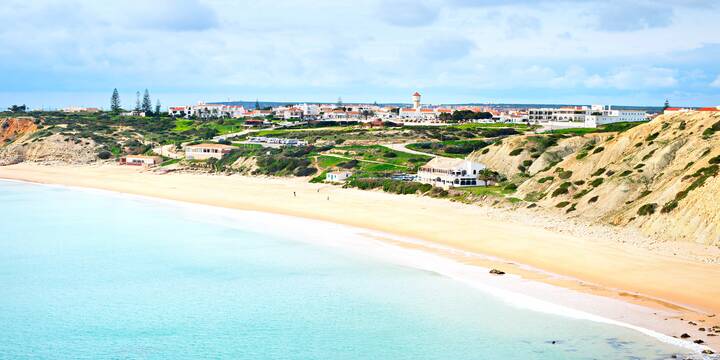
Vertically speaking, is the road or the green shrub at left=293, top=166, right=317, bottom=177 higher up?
the road

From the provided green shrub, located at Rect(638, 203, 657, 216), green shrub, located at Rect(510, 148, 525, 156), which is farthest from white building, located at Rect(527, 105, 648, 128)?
green shrub, located at Rect(638, 203, 657, 216)

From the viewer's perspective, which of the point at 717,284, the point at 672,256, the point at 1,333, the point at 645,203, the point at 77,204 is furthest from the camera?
the point at 77,204

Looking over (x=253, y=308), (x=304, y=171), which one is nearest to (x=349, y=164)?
(x=304, y=171)

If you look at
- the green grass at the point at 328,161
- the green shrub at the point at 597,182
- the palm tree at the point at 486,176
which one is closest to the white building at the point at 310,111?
the green grass at the point at 328,161

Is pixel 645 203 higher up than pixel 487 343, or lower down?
higher up

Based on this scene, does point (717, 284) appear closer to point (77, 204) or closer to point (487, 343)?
point (487, 343)

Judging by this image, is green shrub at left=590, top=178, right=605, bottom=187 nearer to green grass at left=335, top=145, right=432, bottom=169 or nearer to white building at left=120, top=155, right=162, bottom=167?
green grass at left=335, top=145, right=432, bottom=169

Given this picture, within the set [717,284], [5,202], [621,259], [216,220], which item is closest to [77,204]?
[5,202]
